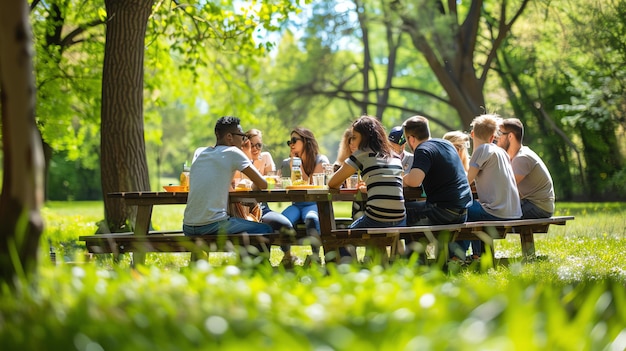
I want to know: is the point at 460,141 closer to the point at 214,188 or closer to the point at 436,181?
the point at 436,181

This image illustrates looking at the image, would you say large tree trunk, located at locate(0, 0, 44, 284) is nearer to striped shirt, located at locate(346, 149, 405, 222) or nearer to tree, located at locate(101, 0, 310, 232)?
striped shirt, located at locate(346, 149, 405, 222)

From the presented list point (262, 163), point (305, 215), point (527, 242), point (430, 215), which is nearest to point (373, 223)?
point (430, 215)

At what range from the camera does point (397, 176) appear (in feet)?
27.8

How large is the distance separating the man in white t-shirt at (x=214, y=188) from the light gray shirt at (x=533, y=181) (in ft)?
11.6

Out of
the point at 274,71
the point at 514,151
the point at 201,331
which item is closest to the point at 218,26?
the point at 514,151

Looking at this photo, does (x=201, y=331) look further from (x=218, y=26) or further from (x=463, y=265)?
(x=218, y=26)

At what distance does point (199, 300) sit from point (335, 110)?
61849 mm

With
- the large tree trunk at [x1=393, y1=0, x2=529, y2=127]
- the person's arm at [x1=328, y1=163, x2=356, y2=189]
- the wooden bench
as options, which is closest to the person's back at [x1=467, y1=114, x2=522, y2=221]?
the wooden bench

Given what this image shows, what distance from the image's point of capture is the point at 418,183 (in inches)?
347

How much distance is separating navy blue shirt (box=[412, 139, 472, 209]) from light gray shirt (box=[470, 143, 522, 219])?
0.71 meters

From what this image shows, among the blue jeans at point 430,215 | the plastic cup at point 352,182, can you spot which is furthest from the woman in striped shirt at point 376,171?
the blue jeans at point 430,215

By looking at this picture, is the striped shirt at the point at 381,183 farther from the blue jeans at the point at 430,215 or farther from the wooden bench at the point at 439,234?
the blue jeans at the point at 430,215

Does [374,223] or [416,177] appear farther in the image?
[416,177]

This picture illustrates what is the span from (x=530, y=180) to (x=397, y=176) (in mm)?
2548
